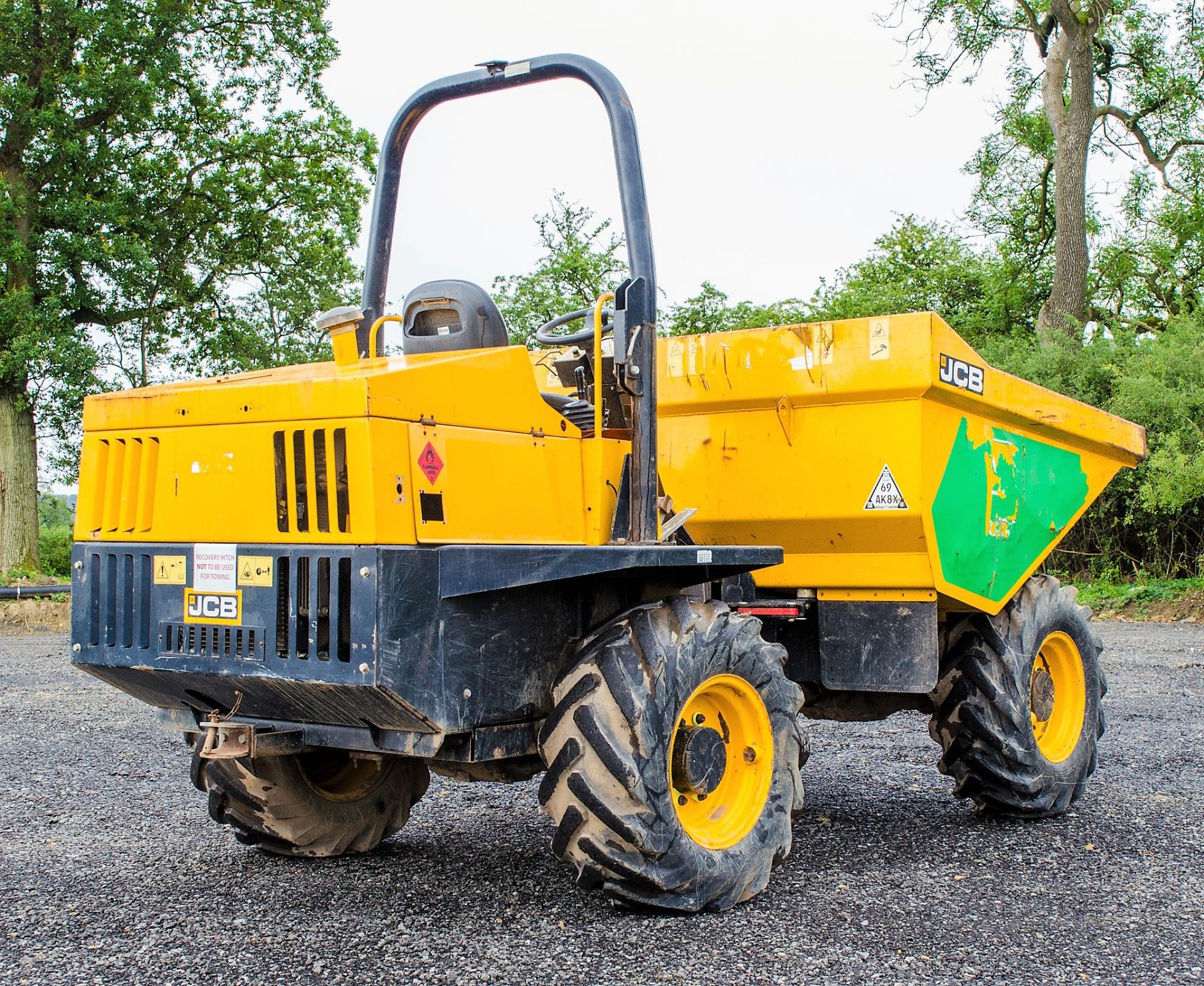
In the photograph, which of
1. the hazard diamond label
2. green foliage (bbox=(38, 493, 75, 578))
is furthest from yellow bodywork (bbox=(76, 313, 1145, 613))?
green foliage (bbox=(38, 493, 75, 578))

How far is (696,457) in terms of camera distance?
5367mm

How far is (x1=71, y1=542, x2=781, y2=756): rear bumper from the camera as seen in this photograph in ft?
11.5

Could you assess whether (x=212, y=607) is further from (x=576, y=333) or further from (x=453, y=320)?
(x=576, y=333)

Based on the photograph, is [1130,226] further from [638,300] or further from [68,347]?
[638,300]

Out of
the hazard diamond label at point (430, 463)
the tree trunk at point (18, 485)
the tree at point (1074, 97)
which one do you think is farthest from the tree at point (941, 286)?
the hazard diamond label at point (430, 463)

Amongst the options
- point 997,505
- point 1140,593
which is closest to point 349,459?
point 997,505

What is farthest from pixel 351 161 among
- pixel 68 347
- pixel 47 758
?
pixel 47 758

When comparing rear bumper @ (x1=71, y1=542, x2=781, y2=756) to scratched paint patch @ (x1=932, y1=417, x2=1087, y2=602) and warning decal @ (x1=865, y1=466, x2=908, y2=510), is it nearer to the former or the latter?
warning decal @ (x1=865, y1=466, x2=908, y2=510)

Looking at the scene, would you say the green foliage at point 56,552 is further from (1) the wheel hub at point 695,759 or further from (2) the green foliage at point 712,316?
(1) the wheel hub at point 695,759

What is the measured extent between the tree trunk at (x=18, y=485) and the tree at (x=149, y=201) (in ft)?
0.09

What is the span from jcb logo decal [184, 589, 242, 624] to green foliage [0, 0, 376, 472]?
613 inches

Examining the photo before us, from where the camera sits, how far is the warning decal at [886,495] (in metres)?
4.93

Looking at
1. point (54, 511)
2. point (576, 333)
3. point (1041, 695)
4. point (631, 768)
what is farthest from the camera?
point (54, 511)

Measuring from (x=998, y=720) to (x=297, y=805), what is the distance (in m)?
2.99
